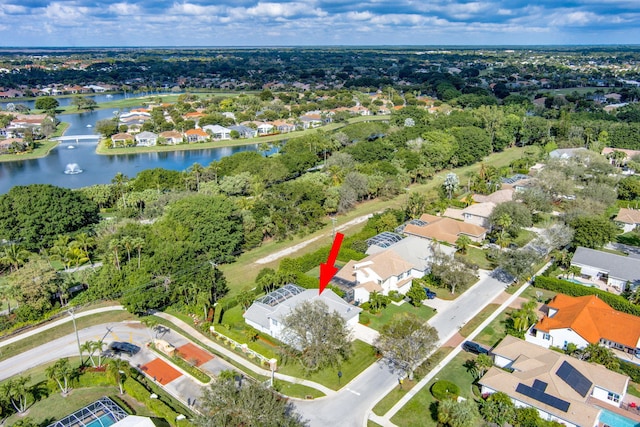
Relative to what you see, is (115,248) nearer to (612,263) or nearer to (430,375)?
(430,375)

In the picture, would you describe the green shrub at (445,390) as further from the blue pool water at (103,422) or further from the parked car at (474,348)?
A: the blue pool water at (103,422)

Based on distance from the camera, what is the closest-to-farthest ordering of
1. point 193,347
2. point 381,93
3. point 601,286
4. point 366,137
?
point 193,347 < point 601,286 < point 366,137 < point 381,93

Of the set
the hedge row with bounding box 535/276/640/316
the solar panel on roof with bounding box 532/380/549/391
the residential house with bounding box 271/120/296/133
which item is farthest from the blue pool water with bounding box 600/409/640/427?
the residential house with bounding box 271/120/296/133

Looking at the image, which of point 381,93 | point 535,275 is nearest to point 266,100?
point 381,93

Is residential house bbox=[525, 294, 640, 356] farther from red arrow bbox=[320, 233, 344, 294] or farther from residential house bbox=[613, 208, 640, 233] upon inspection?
residential house bbox=[613, 208, 640, 233]

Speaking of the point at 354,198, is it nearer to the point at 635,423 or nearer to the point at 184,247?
the point at 184,247

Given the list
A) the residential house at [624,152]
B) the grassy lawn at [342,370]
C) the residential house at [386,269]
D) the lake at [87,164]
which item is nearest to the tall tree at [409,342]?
the grassy lawn at [342,370]
